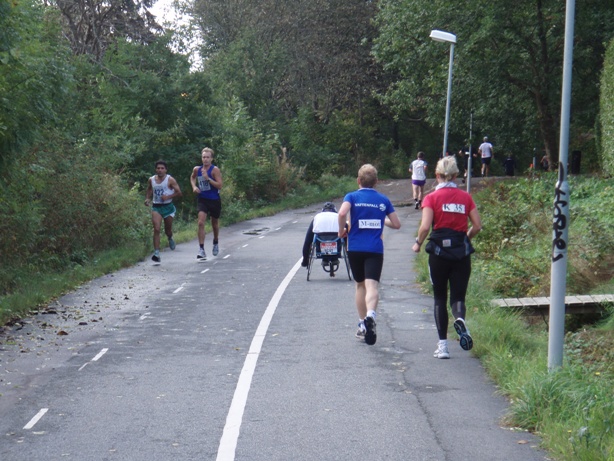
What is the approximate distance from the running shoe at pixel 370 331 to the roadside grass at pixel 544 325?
1062mm

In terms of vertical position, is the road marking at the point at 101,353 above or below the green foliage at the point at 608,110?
below

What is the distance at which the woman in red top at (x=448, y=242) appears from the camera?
9344mm

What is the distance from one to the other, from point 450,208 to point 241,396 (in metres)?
2.91

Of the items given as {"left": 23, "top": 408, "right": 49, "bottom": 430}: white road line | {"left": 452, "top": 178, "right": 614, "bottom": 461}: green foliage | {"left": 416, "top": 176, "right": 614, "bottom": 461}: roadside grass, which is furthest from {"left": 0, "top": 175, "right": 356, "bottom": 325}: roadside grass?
{"left": 452, "top": 178, "right": 614, "bottom": 461}: green foliage

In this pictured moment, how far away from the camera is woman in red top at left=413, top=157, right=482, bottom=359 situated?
9344 mm

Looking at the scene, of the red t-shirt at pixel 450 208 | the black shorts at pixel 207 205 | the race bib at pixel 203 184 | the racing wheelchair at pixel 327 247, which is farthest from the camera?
the black shorts at pixel 207 205

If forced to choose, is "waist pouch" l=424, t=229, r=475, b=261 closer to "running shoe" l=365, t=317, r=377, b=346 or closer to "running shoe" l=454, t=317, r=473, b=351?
"running shoe" l=454, t=317, r=473, b=351

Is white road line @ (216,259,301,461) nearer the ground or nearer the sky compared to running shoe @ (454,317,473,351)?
nearer the ground

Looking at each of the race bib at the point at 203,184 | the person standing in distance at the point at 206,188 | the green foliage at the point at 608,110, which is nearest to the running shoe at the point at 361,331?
the person standing in distance at the point at 206,188

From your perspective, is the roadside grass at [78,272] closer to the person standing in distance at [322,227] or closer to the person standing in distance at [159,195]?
the person standing in distance at [159,195]

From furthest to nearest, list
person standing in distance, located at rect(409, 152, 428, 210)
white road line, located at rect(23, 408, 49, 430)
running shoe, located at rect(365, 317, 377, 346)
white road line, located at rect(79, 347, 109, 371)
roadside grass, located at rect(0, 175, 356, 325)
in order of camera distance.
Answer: person standing in distance, located at rect(409, 152, 428, 210) → roadside grass, located at rect(0, 175, 356, 325) → running shoe, located at rect(365, 317, 377, 346) → white road line, located at rect(79, 347, 109, 371) → white road line, located at rect(23, 408, 49, 430)

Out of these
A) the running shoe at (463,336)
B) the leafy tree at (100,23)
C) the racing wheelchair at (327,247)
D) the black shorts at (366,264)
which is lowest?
the running shoe at (463,336)

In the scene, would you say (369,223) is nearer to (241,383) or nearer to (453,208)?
(453,208)

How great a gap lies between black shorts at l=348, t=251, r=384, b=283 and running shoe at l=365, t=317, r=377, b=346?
1.65 ft
